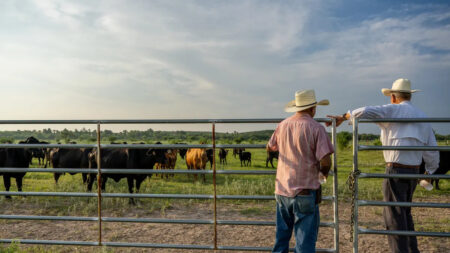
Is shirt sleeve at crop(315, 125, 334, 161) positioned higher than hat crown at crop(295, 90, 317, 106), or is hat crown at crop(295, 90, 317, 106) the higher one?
hat crown at crop(295, 90, 317, 106)

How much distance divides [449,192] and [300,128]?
10.9 meters

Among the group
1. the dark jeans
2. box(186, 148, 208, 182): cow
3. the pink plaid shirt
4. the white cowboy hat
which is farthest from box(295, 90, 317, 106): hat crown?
box(186, 148, 208, 182): cow

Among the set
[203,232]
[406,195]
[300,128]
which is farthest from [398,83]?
[203,232]

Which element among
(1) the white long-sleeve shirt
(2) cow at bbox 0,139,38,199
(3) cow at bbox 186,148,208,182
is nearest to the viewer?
(1) the white long-sleeve shirt

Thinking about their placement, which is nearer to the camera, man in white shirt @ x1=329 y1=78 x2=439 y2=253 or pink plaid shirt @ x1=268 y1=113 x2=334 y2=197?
pink plaid shirt @ x1=268 y1=113 x2=334 y2=197

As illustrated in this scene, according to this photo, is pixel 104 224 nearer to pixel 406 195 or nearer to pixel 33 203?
pixel 33 203

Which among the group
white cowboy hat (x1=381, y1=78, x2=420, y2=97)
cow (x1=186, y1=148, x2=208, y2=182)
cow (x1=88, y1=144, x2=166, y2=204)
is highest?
white cowboy hat (x1=381, y1=78, x2=420, y2=97)

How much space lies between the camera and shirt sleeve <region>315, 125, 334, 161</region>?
2.95 meters

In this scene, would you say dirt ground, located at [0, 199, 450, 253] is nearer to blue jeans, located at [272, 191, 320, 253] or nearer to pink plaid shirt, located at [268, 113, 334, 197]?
blue jeans, located at [272, 191, 320, 253]

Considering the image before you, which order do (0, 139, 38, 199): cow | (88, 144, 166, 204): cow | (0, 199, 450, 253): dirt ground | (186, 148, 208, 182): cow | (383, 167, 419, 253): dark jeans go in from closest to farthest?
(383, 167, 419, 253): dark jeans, (0, 199, 450, 253): dirt ground, (0, 139, 38, 199): cow, (88, 144, 166, 204): cow, (186, 148, 208, 182): cow

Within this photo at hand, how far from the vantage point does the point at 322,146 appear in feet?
9.74

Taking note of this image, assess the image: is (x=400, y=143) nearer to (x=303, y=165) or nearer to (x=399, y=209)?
(x=399, y=209)

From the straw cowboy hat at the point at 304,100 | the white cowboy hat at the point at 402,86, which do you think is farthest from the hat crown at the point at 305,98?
the white cowboy hat at the point at 402,86

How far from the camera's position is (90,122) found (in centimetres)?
438
